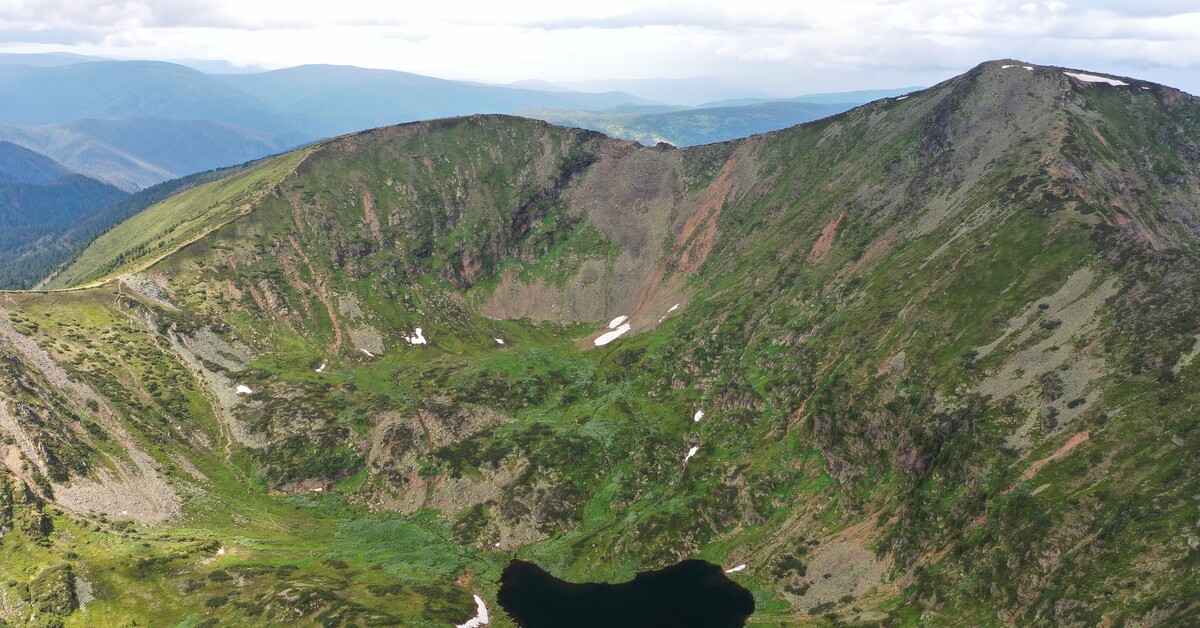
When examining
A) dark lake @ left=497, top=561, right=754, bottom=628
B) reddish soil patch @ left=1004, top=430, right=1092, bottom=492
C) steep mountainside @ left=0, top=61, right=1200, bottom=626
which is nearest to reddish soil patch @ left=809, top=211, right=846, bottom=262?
steep mountainside @ left=0, top=61, right=1200, bottom=626

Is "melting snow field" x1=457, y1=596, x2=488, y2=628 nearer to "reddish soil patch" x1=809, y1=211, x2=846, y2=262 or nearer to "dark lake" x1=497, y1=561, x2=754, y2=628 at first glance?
"dark lake" x1=497, y1=561, x2=754, y2=628

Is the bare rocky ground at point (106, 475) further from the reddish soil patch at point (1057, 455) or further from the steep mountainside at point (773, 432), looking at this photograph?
the reddish soil patch at point (1057, 455)

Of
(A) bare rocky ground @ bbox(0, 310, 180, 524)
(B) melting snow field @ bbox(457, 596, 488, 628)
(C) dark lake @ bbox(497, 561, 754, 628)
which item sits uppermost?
(A) bare rocky ground @ bbox(0, 310, 180, 524)

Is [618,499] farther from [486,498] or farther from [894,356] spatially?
[894,356]

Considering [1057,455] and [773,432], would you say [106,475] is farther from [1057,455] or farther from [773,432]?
[1057,455]

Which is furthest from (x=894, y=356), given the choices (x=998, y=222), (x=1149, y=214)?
(x=1149, y=214)

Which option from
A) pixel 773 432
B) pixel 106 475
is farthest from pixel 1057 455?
pixel 106 475
